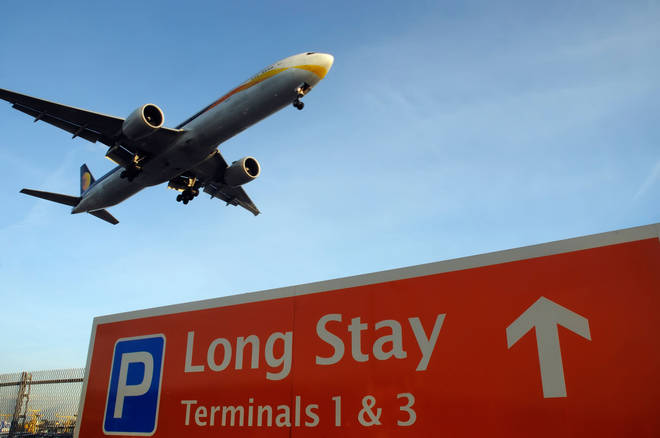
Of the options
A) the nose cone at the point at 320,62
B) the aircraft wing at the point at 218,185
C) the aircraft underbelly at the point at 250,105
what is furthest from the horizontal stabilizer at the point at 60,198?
the nose cone at the point at 320,62

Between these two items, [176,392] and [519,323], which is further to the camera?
[176,392]

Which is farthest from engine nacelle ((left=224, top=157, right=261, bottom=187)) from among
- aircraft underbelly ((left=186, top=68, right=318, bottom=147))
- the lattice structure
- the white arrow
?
the white arrow

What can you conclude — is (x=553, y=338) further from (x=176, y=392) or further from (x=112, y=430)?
(x=112, y=430)

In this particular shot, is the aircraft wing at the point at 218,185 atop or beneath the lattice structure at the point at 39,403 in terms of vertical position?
atop

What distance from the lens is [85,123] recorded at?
19469 millimetres

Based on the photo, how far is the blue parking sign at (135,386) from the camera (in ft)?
16.4

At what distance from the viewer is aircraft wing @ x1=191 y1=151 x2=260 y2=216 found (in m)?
22.5

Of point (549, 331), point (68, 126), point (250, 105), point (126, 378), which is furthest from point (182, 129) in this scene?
point (549, 331)

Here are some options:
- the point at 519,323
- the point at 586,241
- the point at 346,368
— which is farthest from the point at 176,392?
the point at 586,241

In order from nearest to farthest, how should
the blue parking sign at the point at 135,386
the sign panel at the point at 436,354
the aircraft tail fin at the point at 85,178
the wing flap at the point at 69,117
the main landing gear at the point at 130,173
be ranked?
the sign panel at the point at 436,354 < the blue parking sign at the point at 135,386 < the wing flap at the point at 69,117 < the main landing gear at the point at 130,173 < the aircraft tail fin at the point at 85,178

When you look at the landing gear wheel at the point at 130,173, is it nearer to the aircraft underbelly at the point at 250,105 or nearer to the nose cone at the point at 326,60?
the aircraft underbelly at the point at 250,105

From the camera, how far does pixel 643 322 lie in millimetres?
2883

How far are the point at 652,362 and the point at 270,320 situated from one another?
10.1 ft

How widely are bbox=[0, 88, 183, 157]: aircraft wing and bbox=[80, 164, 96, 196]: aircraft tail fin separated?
7573 mm
